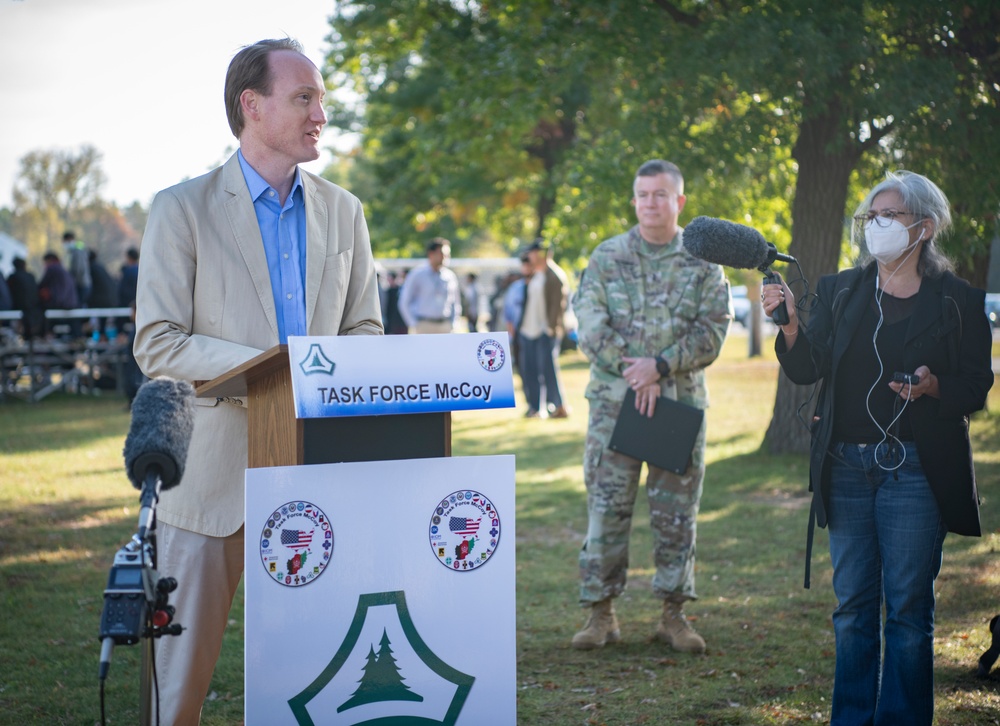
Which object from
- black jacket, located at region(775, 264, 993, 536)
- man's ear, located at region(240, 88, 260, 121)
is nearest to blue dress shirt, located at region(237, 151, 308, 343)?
man's ear, located at region(240, 88, 260, 121)

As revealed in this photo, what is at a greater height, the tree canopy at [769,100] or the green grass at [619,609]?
the tree canopy at [769,100]

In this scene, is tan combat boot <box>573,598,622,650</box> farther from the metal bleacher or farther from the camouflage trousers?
the metal bleacher

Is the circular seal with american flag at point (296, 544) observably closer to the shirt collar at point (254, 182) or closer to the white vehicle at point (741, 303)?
the shirt collar at point (254, 182)

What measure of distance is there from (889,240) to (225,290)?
2472 mm

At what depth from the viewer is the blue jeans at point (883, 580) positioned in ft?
12.9

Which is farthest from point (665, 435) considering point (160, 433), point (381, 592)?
point (160, 433)

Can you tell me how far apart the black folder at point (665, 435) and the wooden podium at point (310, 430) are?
97.0 inches

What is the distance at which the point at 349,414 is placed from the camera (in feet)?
9.05

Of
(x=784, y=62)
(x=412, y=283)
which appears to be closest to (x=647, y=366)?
(x=784, y=62)

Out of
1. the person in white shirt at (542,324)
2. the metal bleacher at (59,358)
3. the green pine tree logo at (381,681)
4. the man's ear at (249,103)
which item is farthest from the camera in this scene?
the metal bleacher at (59,358)

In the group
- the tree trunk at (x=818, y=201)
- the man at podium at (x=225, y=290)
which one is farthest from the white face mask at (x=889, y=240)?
the tree trunk at (x=818, y=201)

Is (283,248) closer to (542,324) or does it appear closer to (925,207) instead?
(925,207)

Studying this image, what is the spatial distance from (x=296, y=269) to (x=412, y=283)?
11.9 m

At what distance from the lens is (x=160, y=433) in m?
2.36
